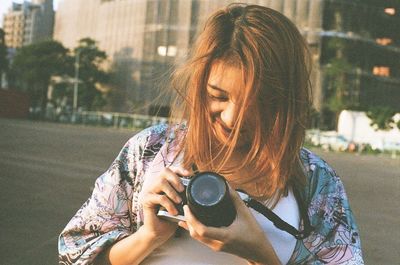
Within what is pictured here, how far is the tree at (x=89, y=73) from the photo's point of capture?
40.3 metres

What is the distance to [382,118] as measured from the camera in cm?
2947

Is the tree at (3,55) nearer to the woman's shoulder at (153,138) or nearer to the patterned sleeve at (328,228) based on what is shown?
the woman's shoulder at (153,138)

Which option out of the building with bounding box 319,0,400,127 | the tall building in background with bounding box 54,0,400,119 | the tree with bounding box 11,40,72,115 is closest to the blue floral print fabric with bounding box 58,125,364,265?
the tall building in background with bounding box 54,0,400,119

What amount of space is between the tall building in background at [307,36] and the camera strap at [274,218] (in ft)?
107

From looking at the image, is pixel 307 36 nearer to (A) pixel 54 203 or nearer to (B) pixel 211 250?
(A) pixel 54 203

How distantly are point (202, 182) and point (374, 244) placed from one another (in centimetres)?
429

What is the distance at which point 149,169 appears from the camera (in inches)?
42.6

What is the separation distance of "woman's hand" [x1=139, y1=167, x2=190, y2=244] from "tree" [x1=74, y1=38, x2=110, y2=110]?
130ft

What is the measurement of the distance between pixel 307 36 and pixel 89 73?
15.6 m

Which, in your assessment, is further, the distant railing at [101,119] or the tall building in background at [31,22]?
the tall building in background at [31,22]

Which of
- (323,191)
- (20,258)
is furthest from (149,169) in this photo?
(20,258)

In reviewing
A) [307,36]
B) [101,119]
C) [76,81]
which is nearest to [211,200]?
[307,36]

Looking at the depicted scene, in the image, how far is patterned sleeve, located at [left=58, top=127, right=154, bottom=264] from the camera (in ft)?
Answer: 3.51

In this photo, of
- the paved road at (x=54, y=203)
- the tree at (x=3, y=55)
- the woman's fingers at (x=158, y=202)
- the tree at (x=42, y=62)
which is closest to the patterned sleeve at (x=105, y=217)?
the woman's fingers at (x=158, y=202)
